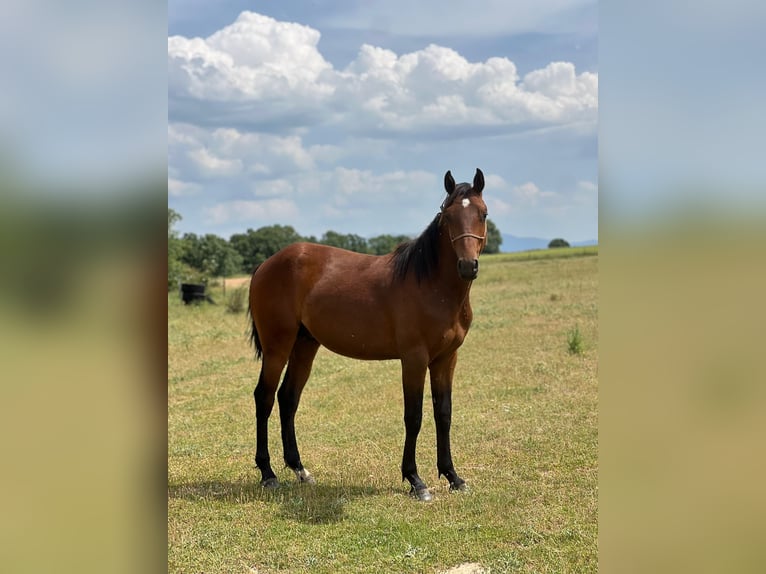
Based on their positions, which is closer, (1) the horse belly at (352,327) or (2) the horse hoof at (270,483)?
(1) the horse belly at (352,327)

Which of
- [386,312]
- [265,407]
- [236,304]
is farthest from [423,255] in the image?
[236,304]

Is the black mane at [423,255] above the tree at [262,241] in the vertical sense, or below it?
below

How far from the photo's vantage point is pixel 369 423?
8.73 m

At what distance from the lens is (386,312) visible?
6.12 metres

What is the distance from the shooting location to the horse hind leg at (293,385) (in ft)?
22.0

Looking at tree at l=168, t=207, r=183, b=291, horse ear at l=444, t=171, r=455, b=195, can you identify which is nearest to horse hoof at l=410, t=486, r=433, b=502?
horse ear at l=444, t=171, r=455, b=195

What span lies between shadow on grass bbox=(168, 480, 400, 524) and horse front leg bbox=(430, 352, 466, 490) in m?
0.55

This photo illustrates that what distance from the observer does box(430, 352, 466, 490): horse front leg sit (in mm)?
6074

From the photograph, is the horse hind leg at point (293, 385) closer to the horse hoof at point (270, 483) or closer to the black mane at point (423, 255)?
the horse hoof at point (270, 483)

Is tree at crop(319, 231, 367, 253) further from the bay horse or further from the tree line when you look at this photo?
the bay horse

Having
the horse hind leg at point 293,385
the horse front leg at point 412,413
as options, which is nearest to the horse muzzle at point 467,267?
the horse front leg at point 412,413
